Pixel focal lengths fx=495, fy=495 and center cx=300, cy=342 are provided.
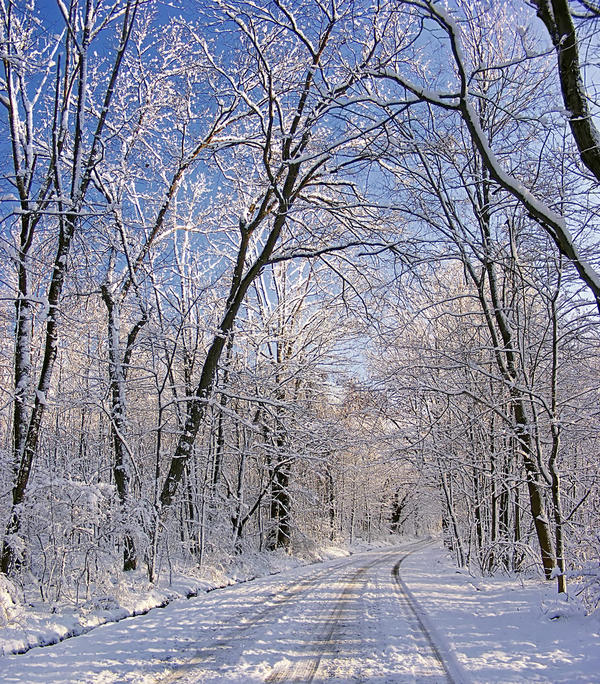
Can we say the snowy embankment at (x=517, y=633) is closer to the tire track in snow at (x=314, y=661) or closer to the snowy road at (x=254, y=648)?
the snowy road at (x=254, y=648)

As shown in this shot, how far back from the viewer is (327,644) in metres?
5.68

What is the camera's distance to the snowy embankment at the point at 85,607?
225 inches

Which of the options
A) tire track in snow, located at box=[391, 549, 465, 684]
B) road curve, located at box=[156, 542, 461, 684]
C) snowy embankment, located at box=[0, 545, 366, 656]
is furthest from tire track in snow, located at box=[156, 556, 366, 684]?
tire track in snow, located at box=[391, 549, 465, 684]

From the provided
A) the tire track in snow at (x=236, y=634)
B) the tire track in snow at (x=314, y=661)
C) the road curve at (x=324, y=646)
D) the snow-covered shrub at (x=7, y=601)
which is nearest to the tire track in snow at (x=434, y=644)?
the road curve at (x=324, y=646)

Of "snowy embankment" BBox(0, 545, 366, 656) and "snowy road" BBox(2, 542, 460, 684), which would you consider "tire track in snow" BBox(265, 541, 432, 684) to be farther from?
"snowy embankment" BBox(0, 545, 366, 656)

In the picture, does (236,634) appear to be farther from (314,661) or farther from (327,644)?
(314,661)

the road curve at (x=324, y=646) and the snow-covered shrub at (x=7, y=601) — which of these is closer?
the road curve at (x=324, y=646)

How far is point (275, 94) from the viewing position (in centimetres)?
1037

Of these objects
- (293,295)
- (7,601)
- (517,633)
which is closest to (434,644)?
(517,633)

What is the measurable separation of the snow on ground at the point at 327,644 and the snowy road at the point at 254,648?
1cm

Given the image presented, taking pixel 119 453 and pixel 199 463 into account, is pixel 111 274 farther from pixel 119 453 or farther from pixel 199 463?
pixel 199 463

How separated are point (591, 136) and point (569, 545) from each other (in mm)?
7612

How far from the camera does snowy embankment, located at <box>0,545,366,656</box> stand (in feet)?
18.8

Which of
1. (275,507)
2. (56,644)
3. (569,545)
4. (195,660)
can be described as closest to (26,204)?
(56,644)
